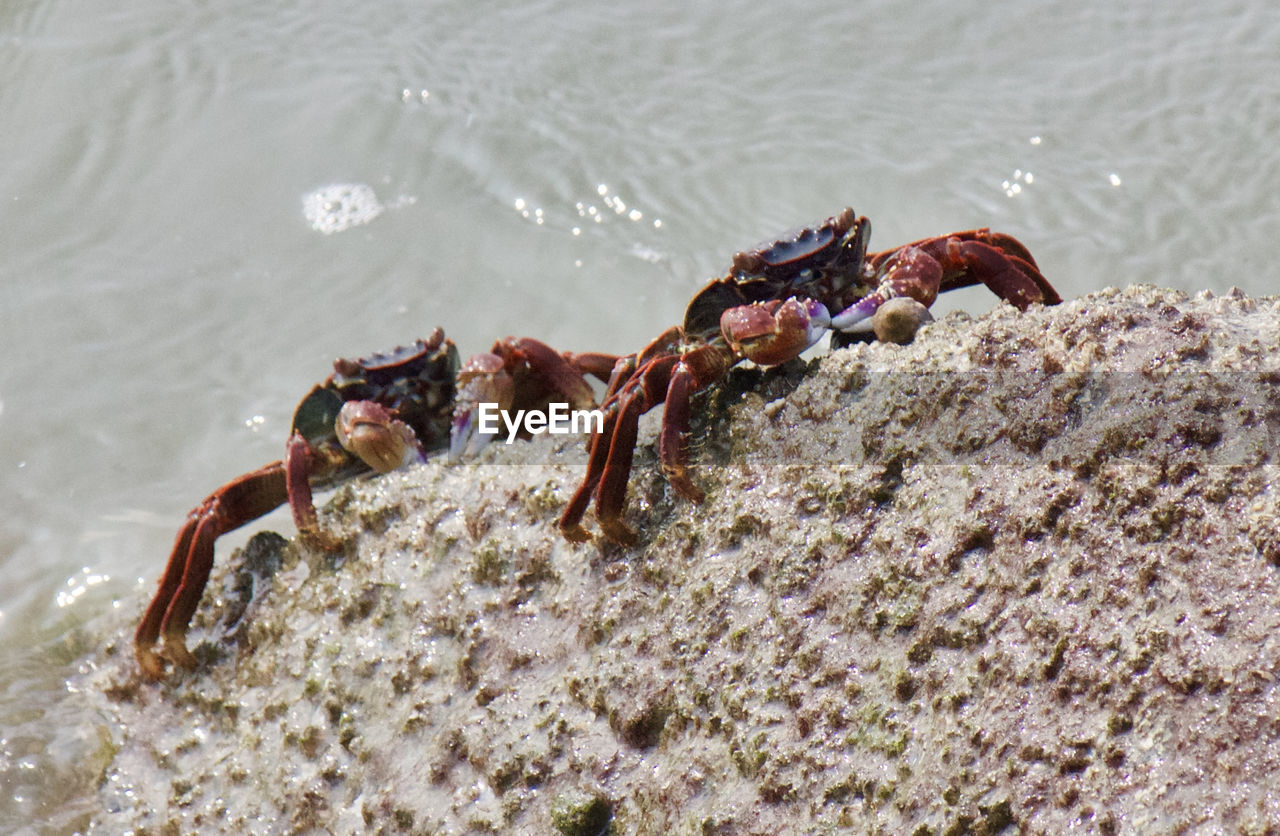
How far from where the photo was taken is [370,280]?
20.7 ft

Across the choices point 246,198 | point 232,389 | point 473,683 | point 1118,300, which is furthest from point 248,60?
point 1118,300

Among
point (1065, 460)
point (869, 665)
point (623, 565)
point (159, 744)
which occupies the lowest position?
point (159, 744)

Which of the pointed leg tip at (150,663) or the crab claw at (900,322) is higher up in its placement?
the crab claw at (900,322)

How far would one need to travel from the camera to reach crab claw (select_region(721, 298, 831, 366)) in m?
2.31

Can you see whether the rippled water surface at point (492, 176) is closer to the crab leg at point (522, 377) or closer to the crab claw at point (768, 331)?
the crab leg at point (522, 377)

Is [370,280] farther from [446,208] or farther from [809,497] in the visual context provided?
[809,497]

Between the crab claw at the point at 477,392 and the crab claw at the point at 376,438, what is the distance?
154 mm

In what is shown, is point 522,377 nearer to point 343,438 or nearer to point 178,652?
point 343,438

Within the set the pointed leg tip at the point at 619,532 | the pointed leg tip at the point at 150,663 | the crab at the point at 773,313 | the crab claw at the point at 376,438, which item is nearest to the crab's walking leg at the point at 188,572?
the pointed leg tip at the point at 150,663

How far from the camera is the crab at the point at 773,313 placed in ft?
7.66

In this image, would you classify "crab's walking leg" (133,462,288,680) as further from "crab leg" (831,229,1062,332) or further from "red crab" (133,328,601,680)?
"crab leg" (831,229,1062,332)

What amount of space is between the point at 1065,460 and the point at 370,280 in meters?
A: 5.24

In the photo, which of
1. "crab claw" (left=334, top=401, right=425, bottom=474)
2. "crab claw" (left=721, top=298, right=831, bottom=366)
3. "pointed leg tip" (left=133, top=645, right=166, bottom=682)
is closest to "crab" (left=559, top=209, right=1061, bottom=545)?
"crab claw" (left=721, top=298, right=831, bottom=366)

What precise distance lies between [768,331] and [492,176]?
4.66 metres
